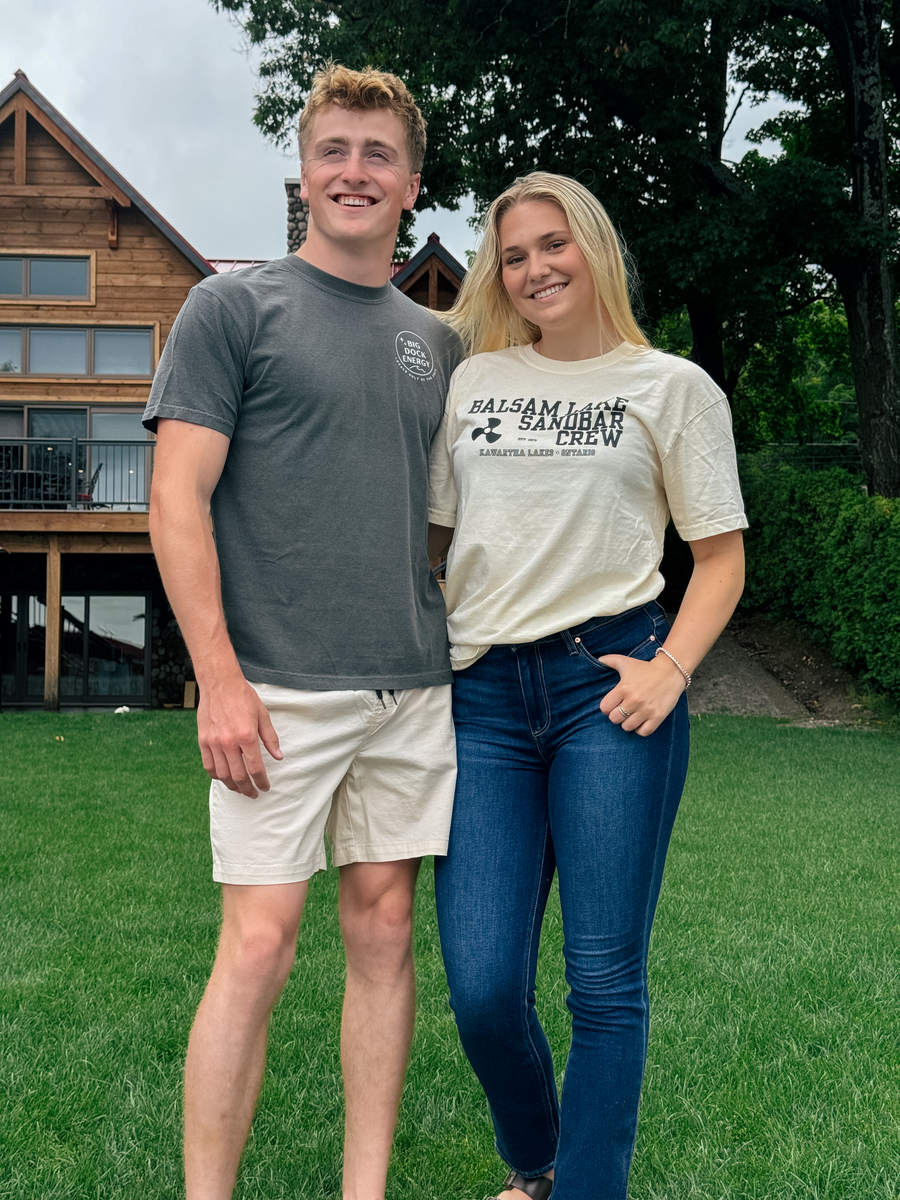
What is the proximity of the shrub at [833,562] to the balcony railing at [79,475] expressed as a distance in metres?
10.3

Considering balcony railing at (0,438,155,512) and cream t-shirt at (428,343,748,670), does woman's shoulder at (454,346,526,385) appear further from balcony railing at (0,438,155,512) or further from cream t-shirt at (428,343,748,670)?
balcony railing at (0,438,155,512)

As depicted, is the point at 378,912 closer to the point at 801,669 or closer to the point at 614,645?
the point at 614,645

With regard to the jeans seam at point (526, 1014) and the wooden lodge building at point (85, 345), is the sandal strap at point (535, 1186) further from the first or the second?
the wooden lodge building at point (85, 345)

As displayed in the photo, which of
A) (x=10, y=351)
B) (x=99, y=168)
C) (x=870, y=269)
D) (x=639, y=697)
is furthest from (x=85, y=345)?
(x=639, y=697)

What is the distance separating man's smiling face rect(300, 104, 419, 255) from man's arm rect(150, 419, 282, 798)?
24.7 inches

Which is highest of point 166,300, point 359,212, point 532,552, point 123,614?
point 166,300

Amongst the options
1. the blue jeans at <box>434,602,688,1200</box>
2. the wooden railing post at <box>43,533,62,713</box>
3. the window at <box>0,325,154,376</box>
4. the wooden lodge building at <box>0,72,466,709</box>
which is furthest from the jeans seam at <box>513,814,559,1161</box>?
the window at <box>0,325,154,376</box>

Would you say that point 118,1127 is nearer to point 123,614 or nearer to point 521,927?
point 521,927

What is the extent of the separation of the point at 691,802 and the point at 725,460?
732 centimetres

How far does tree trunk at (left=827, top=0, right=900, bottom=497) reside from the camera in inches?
624

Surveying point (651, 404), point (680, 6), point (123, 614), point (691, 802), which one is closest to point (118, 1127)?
point (651, 404)

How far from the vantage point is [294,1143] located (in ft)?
10.1

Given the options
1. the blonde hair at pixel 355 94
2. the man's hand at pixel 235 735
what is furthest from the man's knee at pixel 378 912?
the blonde hair at pixel 355 94

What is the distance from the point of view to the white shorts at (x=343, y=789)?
7.72 ft
